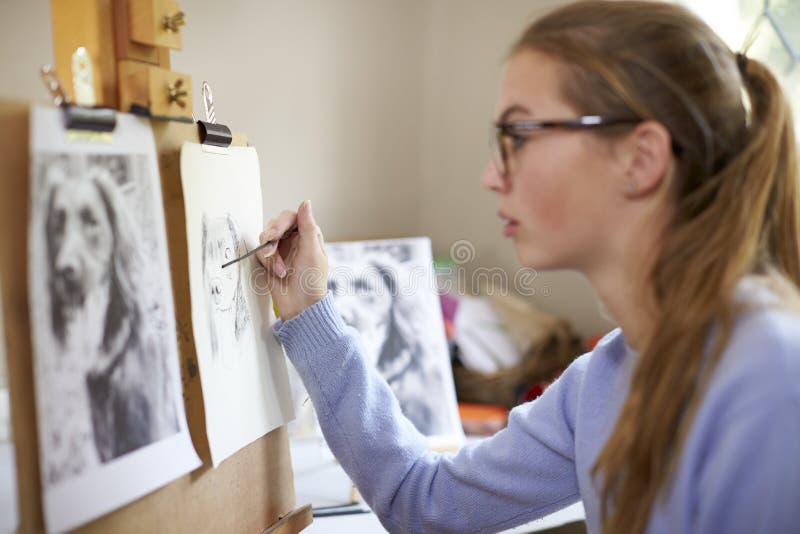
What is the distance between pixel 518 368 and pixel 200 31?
1.05 meters

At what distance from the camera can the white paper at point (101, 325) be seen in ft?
2.02

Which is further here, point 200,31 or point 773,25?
point 773,25

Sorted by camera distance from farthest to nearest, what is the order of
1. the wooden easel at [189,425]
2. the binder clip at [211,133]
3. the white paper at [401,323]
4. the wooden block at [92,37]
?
1. the white paper at [401,323]
2. the binder clip at [211,133]
3. the wooden block at [92,37]
4. the wooden easel at [189,425]

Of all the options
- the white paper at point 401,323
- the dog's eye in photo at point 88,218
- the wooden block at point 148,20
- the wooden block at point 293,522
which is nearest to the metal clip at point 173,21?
the wooden block at point 148,20

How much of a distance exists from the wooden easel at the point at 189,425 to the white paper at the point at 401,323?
0.42 meters

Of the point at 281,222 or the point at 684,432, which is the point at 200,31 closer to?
the point at 281,222

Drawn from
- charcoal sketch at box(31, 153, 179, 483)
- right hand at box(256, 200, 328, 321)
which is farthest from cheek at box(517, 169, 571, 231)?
charcoal sketch at box(31, 153, 179, 483)

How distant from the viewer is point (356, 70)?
190 centimetres

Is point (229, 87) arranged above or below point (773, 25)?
below

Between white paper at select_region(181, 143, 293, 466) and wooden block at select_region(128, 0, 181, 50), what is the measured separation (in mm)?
114

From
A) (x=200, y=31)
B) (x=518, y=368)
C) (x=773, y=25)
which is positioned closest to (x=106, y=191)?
(x=200, y=31)

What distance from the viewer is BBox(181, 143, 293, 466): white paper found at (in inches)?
31.6

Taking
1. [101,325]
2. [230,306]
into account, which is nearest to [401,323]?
[230,306]

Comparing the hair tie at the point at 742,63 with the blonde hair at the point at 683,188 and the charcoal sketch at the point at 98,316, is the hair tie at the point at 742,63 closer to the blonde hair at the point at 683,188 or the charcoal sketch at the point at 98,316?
the blonde hair at the point at 683,188
